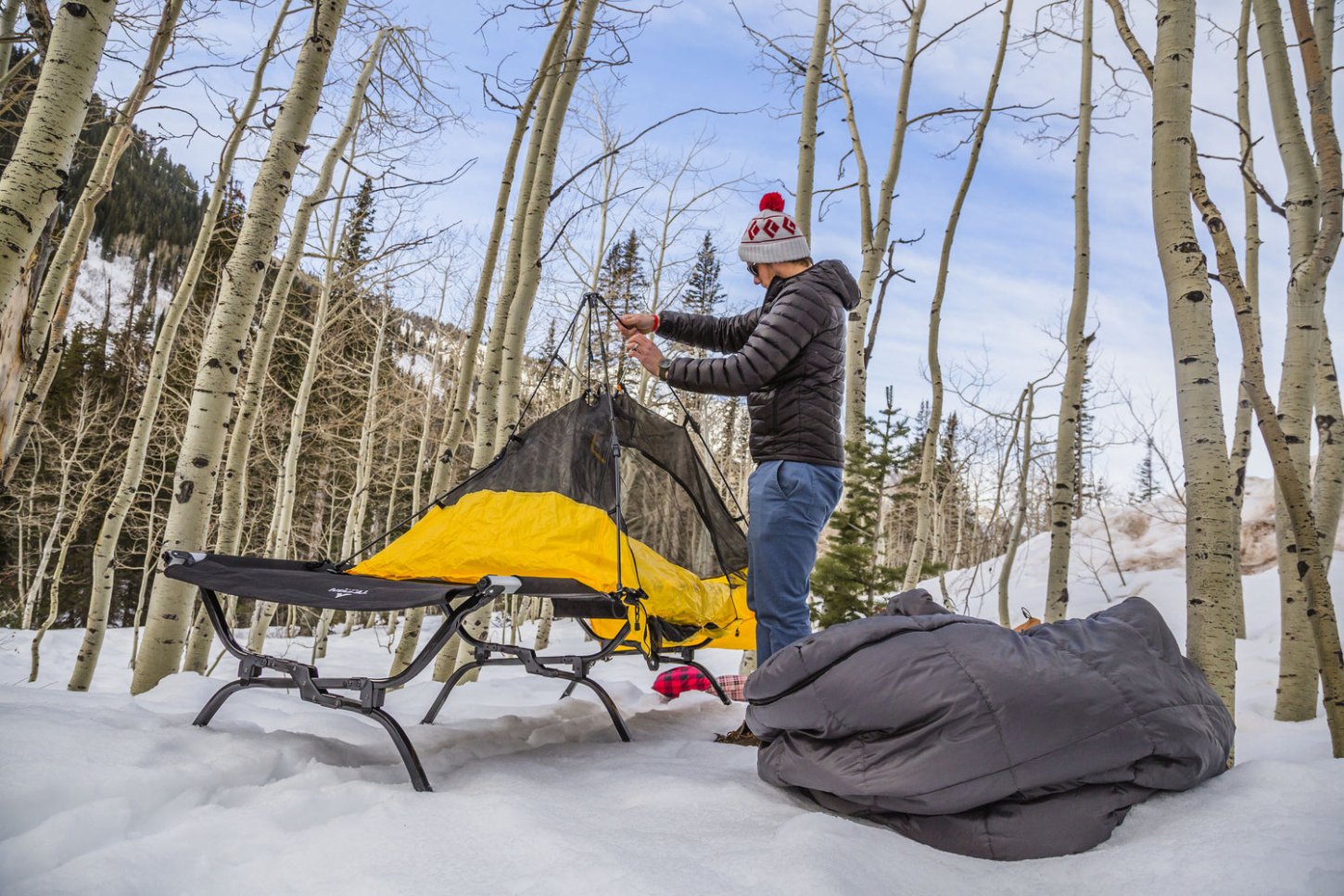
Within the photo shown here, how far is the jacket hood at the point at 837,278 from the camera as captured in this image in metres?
2.80

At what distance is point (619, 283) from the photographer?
65.4ft

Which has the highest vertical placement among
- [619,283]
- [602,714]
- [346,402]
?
[619,283]

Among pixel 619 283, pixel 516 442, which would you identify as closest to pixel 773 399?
pixel 516 442

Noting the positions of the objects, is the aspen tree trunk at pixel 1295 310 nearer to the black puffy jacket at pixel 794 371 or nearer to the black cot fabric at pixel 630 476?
the black puffy jacket at pixel 794 371

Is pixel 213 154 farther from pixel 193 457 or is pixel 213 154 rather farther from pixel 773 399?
pixel 773 399

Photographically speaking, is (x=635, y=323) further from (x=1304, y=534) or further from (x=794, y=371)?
(x=1304, y=534)

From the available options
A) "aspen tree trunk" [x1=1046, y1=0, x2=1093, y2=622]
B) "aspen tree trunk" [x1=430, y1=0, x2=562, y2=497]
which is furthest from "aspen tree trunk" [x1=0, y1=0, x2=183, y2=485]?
"aspen tree trunk" [x1=1046, y1=0, x2=1093, y2=622]

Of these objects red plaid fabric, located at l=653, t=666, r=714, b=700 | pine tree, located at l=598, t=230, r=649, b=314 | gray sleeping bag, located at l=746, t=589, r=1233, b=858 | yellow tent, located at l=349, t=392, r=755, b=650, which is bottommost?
red plaid fabric, located at l=653, t=666, r=714, b=700

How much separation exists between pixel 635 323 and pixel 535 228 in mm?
2872

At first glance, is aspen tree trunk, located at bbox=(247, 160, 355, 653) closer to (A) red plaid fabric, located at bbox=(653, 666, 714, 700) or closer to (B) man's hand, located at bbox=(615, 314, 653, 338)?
(A) red plaid fabric, located at bbox=(653, 666, 714, 700)

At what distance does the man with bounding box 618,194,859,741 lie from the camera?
8.68 ft

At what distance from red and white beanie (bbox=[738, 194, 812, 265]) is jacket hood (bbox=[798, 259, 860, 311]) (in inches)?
5.2

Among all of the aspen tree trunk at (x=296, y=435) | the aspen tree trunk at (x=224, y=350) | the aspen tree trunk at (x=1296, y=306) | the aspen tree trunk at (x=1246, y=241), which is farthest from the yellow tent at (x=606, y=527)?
the aspen tree trunk at (x=296, y=435)

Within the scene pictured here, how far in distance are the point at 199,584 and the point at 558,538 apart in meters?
1.25
